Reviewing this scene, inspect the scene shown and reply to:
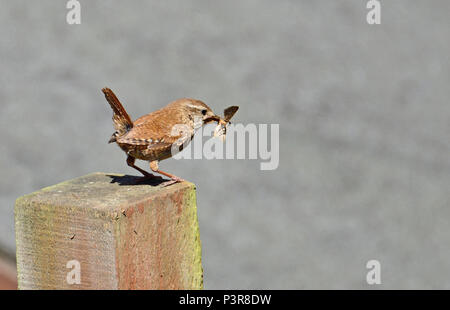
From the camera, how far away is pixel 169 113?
2861mm

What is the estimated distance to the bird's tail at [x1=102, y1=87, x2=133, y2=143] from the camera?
9.00ft

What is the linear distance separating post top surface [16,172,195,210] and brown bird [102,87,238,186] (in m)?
0.15

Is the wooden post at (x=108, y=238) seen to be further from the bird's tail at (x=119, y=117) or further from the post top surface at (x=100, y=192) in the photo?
the bird's tail at (x=119, y=117)

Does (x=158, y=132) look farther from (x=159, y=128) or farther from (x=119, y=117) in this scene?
(x=119, y=117)

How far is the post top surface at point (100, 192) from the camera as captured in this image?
2.29 m

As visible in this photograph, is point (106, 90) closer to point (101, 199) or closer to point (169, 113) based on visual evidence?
point (169, 113)

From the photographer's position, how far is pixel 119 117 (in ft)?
9.22

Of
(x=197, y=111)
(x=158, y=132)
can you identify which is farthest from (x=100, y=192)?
(x=197, y=111)

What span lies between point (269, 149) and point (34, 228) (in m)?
3.74

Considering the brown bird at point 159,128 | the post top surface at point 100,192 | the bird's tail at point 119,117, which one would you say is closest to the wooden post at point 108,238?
the post top surface at point 100,192

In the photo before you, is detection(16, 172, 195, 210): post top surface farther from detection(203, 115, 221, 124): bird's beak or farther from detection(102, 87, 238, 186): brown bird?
detection(203, 115, 221, 124): bird's beak

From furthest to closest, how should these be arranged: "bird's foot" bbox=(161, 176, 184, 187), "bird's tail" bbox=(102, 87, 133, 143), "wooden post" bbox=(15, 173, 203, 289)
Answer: "bird's tail" bbox=(102, 87, 133, 143)
"bird's foot" bbox=(161, 176, 184, 187)
"wooden post" bbox=(15, 173, 203, 289)

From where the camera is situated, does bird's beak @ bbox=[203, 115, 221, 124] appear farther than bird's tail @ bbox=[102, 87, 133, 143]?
Yes

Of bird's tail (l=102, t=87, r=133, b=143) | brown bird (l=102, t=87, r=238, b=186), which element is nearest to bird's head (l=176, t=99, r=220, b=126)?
brown bird (l=102, t=87, r=238, b=186)
